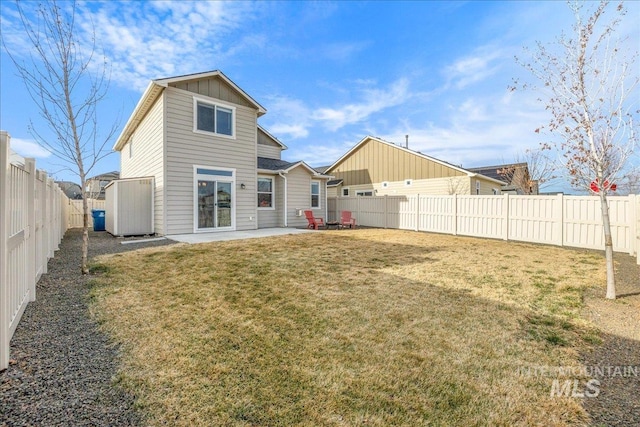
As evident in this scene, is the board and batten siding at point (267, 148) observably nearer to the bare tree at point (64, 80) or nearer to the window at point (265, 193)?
the window at point (265, 193)

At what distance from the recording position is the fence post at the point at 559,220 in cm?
936

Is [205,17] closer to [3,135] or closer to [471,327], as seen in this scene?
[3,135]

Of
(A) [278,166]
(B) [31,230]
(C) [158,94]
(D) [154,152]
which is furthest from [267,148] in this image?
(B) [31,230]

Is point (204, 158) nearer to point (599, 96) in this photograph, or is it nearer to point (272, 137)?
point (272, 137)

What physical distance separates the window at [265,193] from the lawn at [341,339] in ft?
26.0

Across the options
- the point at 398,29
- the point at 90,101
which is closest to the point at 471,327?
the point at 90,101

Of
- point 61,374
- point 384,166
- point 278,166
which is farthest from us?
point 384,166

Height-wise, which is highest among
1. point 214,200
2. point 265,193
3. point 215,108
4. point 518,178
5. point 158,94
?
point 158,94

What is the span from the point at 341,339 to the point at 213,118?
11056 millimetres

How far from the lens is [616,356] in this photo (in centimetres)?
293

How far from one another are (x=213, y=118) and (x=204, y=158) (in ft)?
5.77

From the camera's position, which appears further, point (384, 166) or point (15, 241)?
point (384, 166)

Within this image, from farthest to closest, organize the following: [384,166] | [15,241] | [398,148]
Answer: [384,166] → [398,148] → [15,241]

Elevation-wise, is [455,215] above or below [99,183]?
below
